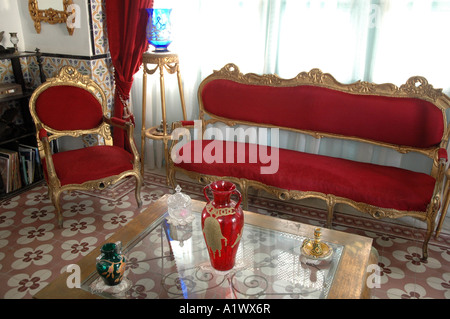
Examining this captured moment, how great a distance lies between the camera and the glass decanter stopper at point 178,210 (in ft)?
6.88

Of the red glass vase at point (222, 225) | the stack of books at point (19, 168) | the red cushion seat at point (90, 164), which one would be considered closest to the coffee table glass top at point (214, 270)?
the red glass vase at point (222, 225)

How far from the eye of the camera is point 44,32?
133 inches

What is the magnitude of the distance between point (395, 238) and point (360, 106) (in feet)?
3.09

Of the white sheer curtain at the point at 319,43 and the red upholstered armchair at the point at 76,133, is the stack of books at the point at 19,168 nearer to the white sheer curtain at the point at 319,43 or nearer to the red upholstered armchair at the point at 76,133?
the red upholstered armchair at the point at 76,133

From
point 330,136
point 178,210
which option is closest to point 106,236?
point 178,210

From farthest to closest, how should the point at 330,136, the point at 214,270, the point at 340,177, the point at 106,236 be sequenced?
1. the point at 330,136
2. the point at 106,236
3. the point at 340,177
4. the point at 214,270

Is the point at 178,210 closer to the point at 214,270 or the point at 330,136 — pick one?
the point at 214,270

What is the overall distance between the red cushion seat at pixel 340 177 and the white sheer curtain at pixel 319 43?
33cm

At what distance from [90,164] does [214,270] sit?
141cm

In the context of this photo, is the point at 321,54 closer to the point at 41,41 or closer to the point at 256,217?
the point at 256,217

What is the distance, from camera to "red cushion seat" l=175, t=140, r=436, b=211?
Result: 234cm

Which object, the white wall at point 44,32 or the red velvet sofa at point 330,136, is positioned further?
the white wall at point 44,32

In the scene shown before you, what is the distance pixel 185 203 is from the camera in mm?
2143
